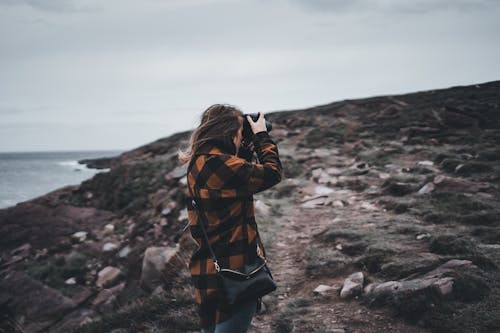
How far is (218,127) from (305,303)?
3.21m

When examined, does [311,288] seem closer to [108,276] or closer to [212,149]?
[212,149]

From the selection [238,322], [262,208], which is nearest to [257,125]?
[238,322]

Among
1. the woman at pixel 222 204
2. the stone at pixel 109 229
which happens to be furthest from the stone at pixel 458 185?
the stone at pixel 109 229

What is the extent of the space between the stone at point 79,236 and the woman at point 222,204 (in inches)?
357

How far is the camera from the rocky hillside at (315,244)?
4.03m

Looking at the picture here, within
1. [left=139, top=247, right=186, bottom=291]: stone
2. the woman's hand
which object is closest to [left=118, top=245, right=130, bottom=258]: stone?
[left=139, top=247, right=186, bottom=291]: stone

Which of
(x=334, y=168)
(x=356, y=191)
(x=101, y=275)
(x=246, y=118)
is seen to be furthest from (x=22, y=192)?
(x=246, y=118)

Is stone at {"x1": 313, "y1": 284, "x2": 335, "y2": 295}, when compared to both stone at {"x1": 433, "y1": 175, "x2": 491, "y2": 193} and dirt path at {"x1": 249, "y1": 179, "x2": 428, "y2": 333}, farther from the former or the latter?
stone at {"x1": 433, "y1": 175, "x2": 491, "y2": 193}

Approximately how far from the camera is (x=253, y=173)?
224 cm

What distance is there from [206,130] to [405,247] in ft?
14.7

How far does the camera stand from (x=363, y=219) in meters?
7.31

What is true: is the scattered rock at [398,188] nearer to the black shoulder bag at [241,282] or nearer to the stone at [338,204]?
the stone at [338,204]

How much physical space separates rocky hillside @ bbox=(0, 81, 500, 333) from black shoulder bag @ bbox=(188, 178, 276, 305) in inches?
81.6

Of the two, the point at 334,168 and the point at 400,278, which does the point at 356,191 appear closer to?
the point at 334,168
